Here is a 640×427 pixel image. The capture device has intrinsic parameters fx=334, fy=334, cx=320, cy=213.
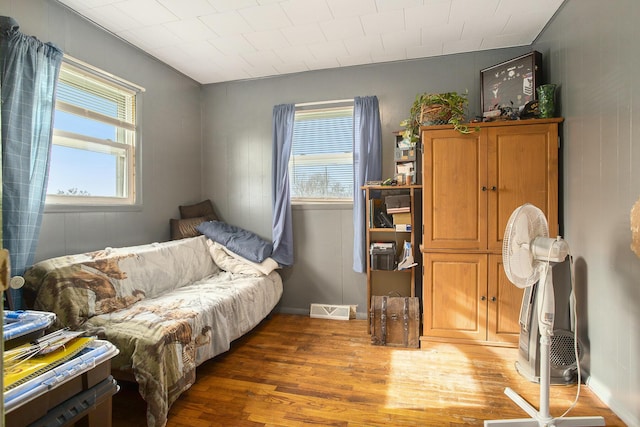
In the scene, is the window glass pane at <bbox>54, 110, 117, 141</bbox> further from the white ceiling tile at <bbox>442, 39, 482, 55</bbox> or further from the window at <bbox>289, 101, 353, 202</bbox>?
the white ceiling tile at <bbox>442, 39, 482, 55</bbox>

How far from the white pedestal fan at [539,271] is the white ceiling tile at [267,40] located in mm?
2316

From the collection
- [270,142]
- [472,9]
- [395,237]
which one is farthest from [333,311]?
[472,9]

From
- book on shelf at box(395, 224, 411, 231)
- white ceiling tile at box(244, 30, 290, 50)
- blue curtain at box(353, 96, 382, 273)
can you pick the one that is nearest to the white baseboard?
book on shelf at box(395, 224, 411, 231)

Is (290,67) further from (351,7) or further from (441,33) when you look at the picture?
(441,33)

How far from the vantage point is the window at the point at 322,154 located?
355cm

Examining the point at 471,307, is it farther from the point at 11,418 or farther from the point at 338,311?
the point at 11,418

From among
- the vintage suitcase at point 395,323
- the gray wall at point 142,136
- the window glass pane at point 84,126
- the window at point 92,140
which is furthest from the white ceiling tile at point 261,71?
the vintage suitcase at point 395,323

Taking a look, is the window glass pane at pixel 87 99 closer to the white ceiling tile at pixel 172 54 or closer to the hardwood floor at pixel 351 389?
the white ceiling tile at pixel 172 54

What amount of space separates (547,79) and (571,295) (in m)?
1.76

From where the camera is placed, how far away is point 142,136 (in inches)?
121

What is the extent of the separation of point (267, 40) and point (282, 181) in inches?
52.4

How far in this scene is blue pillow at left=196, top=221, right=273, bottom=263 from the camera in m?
3.33

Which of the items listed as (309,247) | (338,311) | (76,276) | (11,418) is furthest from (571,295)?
(76,276)

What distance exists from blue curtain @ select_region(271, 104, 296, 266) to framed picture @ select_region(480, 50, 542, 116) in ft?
6.14
